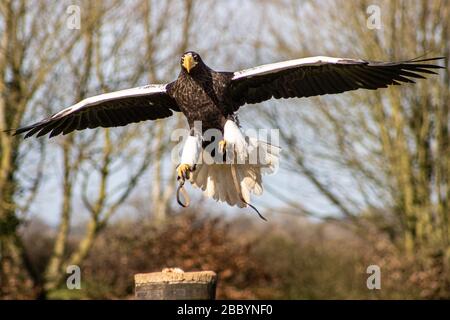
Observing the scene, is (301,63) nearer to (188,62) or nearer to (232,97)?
→ (232,97)

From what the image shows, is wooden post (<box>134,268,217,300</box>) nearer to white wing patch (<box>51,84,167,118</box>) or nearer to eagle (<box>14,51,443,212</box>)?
eagle (<box>14,51,443,212</box>)

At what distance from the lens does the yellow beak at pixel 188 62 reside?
693cm

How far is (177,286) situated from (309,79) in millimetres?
2616

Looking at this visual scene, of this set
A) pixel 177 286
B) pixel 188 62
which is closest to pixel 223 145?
pixel 188 62

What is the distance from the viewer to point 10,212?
1160 cm

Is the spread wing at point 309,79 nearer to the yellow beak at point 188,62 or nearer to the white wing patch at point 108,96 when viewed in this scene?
the yellow beak at point 188,62

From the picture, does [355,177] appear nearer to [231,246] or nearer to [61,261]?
[231,246]

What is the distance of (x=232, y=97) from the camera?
7.27 metres

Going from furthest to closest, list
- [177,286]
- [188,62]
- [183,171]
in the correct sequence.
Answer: [188,62], [183,171], [177,286]

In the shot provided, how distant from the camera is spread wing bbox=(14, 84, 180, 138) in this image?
7.52 metres

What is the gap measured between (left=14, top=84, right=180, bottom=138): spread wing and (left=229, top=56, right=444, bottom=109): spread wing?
2.20 feet

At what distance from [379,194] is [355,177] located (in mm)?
438

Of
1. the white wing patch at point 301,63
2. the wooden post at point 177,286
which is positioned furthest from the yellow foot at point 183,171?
the wooden post at point 177,286
